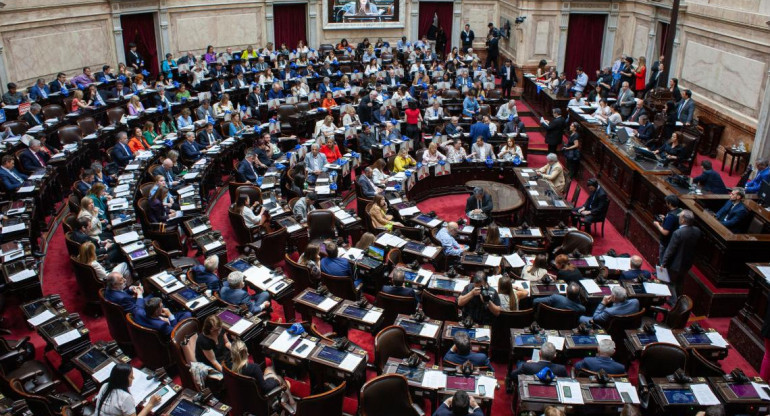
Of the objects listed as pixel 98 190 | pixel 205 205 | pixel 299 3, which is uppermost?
pixel 299 3

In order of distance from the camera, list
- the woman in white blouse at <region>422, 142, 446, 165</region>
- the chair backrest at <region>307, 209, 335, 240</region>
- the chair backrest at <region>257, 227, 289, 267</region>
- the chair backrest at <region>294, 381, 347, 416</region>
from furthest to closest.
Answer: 1. the woman in white blouse at <region>422, 142, 446, 165</region>
2. the chair backrest at <region>307, 209, 335, 240</region>
3. the chair backrest at <region>257, 227, 289, 267</region>
4. the chair backrest at <region>294, 381, 347, 416</region>

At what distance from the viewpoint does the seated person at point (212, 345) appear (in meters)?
7.11

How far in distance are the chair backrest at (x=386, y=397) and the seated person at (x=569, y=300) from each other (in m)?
2.74

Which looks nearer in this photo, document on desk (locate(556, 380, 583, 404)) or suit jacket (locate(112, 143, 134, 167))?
document on desk (locate(556, 380, 583, 404))

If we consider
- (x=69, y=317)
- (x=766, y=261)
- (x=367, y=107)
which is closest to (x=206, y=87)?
(x=367, y=107)

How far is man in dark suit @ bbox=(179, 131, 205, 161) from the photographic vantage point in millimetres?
13875

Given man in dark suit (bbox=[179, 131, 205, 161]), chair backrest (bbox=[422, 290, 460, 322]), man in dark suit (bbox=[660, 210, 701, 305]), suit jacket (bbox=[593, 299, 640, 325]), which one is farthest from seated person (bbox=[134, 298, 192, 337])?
man in dark suit (bbox=[660, 210, 701, 305])

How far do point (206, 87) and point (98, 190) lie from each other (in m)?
9.62

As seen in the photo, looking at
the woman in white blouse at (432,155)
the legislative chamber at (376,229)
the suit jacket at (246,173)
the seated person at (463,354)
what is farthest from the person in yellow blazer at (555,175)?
the seated person at (463,354)

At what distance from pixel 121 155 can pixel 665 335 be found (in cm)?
1132

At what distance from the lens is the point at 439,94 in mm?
19250

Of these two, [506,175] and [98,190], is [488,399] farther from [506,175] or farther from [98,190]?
[506,175]

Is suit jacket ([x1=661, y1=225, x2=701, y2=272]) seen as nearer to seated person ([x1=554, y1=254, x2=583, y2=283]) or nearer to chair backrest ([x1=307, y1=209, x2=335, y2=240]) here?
seated person ([x1=554, y1=254, x2=583, y2=283])

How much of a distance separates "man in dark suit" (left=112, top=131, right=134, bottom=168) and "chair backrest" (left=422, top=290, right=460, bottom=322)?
8222mm
